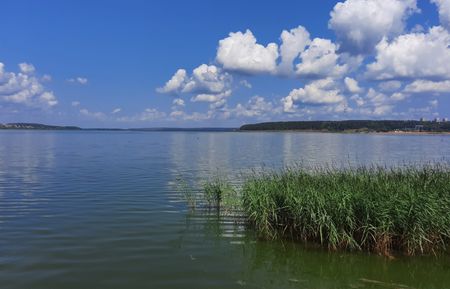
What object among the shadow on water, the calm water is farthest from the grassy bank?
the calm water

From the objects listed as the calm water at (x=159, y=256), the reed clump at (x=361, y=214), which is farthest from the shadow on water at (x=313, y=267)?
the reed clump at (x=361, y=214)

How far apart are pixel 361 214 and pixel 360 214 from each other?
0.13 ft

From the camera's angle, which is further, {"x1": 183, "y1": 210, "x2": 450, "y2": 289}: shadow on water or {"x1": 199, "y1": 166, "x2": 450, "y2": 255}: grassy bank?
{"x1": 199, "y1": 166, "x2": 450, "y2": 255}: grassy bank

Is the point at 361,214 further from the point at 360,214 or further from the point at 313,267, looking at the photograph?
the point at 313,267

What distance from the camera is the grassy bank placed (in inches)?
543

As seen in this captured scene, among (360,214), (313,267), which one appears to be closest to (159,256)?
(313,267)

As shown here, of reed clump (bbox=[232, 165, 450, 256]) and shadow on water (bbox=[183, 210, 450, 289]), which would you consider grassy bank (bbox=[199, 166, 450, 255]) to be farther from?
shadow on water (bbox=[183, 210, 450, 289])

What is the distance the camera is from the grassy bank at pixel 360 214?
1379cm

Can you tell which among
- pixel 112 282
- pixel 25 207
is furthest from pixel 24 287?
pixel 25 207

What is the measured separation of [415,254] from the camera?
13906 mm

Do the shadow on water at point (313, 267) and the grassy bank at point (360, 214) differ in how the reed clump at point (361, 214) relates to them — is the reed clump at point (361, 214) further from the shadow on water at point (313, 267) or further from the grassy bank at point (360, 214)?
the shadow on water at point (313, 267)

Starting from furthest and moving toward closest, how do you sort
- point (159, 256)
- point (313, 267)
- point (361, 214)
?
point (361, 214)
point (159, 256)
point (313, 267)

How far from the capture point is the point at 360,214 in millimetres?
14383

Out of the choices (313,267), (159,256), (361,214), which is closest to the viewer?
(313,267)
